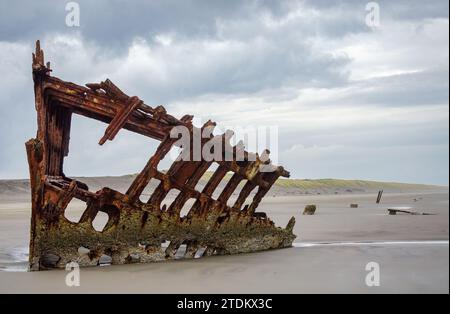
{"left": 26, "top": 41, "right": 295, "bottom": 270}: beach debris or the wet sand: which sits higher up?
{"left": 26, "top": 41, "right": 295, "bottom": 270}: beach debris

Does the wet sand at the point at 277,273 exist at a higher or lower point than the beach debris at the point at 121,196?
lower

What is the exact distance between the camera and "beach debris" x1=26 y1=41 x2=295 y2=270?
7461mm

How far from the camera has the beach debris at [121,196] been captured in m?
7.46

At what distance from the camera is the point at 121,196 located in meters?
7.57

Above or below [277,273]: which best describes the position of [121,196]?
above

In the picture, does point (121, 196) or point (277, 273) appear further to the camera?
point (121, 196)

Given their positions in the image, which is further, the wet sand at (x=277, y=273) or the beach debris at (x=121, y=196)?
the beach debris at (x=121, y=196)

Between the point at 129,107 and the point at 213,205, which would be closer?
the point at 129,107

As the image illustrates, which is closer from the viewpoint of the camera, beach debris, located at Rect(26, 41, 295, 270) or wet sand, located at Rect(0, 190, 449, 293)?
wet sand, located at Rect(0, 190, 449, 293)
